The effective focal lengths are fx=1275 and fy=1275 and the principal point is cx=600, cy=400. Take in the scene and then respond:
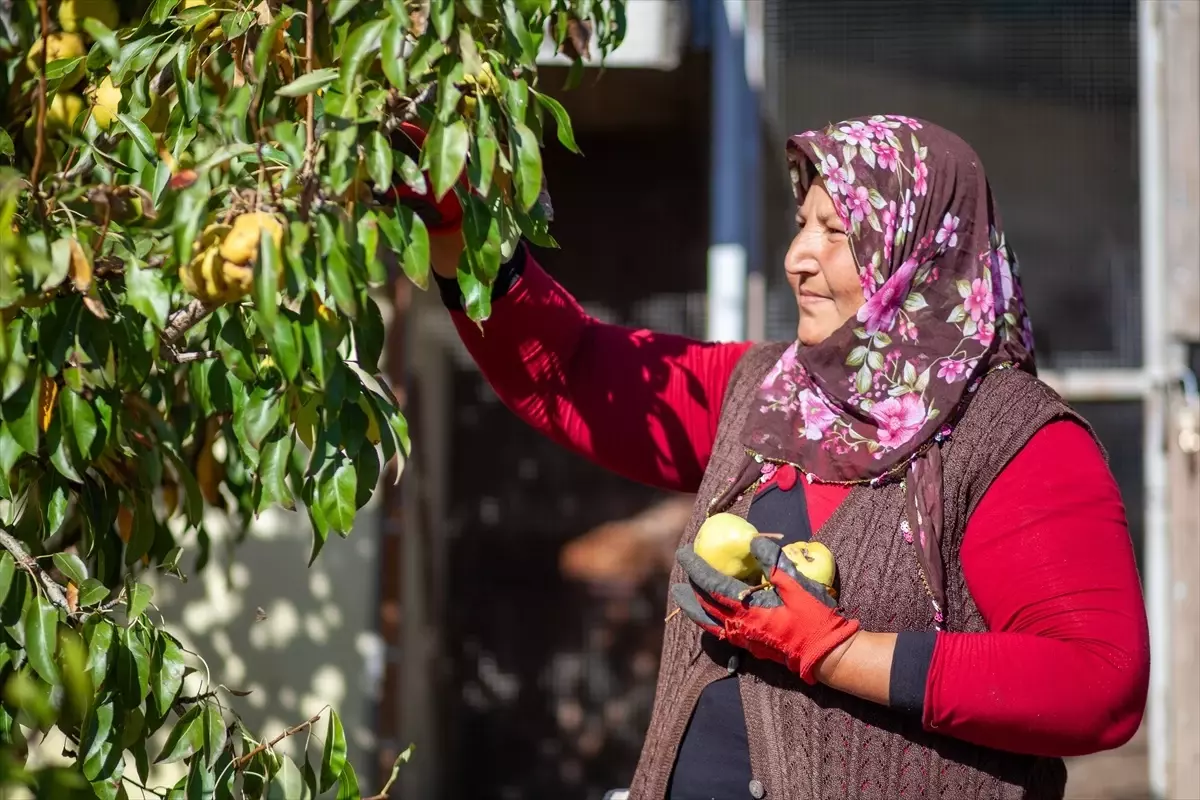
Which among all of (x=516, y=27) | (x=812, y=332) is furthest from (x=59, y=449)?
(x=812, y=332)

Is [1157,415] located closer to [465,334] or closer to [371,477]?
[465,334]

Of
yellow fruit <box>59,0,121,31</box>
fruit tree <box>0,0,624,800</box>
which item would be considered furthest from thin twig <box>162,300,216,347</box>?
yellow fruit <box>59,0,121,31</box>

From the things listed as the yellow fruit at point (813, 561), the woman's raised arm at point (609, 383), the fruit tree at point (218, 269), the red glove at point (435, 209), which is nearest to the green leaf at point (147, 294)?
the fruit tree at point (218, 269)

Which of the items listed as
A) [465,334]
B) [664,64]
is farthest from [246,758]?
[664,64]

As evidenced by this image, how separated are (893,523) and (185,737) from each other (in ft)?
3.02

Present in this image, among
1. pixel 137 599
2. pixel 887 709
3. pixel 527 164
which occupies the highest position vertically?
pixel 527 164

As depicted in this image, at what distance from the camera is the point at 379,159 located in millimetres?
1242

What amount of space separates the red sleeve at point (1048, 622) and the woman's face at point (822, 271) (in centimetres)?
32

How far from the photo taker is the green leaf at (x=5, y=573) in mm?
1353

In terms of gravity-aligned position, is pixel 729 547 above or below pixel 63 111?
below

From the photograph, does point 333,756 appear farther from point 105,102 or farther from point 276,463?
point 105,102

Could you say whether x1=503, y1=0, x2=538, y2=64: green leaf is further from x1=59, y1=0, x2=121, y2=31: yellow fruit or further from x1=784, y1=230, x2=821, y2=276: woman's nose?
x1=59, y1=0, x2=121, y2=31: yellow fruit

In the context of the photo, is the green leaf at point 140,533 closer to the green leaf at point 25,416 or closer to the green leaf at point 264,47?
the green leaf at point 25,416

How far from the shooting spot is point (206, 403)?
165 cm
